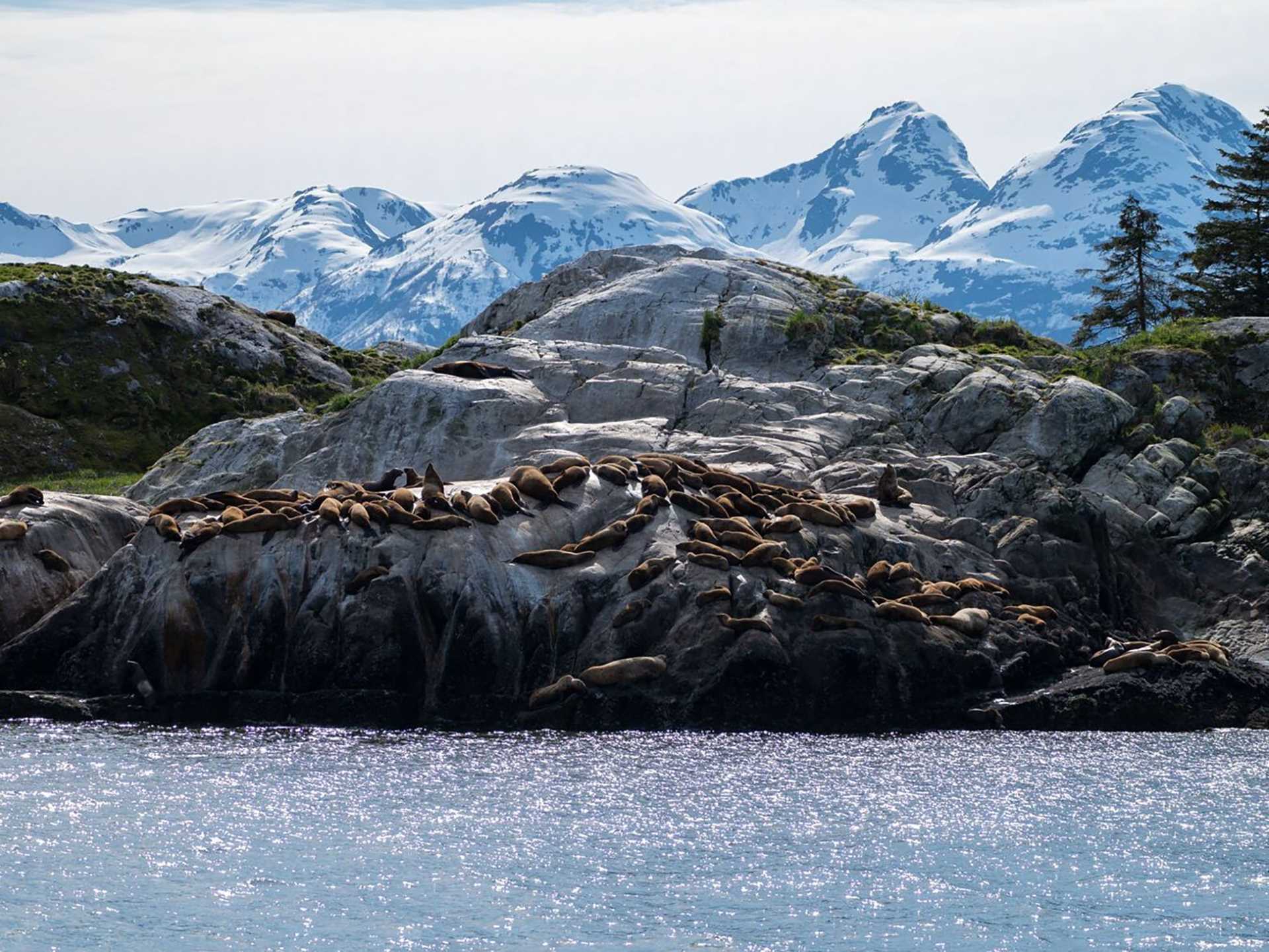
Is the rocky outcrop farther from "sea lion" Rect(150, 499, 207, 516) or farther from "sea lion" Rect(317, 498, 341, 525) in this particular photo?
"sea lion" Rect(317, 498, 341, 525)

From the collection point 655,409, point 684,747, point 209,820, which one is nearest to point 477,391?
point 655,409

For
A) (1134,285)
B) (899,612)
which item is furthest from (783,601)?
(1134,285)

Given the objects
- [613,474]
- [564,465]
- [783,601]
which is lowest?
[783,601]

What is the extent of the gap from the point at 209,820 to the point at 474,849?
5.50m

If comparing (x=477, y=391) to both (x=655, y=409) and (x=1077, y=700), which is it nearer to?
(x=655, y=409)

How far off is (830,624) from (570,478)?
9.38 metres

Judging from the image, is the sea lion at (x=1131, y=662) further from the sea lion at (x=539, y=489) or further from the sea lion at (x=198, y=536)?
the sea lion at (x=198, y=536)

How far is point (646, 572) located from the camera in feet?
139

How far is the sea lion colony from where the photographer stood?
42.1 m

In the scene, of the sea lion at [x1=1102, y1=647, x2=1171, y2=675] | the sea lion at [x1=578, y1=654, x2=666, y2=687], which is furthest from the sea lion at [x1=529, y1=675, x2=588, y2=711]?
the sea lion at [x1=1102, y1=647, x2=1171, y2=675]

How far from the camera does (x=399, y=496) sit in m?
44.5

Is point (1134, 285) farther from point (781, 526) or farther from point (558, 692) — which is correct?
point (558, 692)

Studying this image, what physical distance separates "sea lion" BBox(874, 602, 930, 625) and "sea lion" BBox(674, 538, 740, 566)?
156 inches

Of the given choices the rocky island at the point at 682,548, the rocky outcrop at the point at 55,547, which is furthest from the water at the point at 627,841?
the rocky outcrop at the point at 55,547
